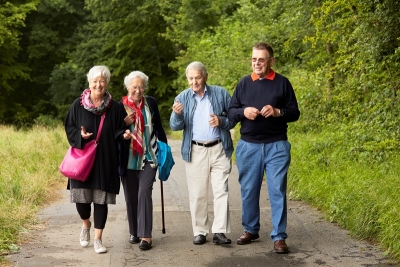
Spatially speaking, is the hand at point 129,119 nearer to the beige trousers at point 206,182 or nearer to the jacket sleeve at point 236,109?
the beige trousers at point 206,182

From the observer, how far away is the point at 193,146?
7.99 meters

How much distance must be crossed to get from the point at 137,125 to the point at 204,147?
73 cm

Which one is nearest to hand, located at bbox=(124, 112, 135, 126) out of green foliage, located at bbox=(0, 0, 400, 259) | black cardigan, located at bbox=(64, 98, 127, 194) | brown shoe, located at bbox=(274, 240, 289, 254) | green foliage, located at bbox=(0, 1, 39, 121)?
black cardigan, located at bbox=(64, 98, 127, 194)

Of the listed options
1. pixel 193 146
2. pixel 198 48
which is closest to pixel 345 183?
pixel 193 146

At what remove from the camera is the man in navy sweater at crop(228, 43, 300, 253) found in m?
7.50

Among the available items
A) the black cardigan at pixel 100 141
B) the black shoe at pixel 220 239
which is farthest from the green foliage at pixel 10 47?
the black shoe at pixel 220 239

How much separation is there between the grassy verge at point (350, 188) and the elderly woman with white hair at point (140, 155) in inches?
87.1

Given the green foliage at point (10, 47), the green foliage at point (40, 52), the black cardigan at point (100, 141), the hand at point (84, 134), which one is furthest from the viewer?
the green foliage at point (40, 52)

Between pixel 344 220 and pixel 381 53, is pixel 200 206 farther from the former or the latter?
pixel 381 53

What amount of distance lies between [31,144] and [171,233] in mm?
9449

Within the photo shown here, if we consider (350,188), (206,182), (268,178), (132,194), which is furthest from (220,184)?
(350,188)

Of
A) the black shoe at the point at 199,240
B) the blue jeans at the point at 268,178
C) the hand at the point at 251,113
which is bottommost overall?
the black shoe at the point at 199,240

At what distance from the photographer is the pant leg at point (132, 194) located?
795 cm

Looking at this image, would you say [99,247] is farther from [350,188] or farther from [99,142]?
[350,188]
